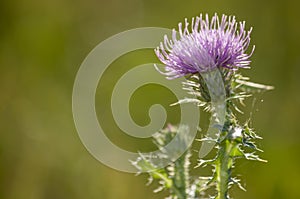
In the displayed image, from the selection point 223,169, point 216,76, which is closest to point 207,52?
point 216,76

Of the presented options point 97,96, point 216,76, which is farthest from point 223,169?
point 97,96

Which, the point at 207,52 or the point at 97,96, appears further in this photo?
the point at 97,96

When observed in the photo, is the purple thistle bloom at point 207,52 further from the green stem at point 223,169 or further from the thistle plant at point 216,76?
the green stem at point 223,169

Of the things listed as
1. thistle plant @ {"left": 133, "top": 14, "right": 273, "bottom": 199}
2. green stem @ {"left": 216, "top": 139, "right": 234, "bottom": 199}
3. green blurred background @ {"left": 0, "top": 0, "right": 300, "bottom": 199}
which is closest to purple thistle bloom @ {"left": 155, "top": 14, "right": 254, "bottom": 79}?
thistle plant @ {"left": 133, "top": 14, "right": 273, "bottom": 199}

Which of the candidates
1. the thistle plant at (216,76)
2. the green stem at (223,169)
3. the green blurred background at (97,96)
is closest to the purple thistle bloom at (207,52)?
the thistle plant at (216,76)

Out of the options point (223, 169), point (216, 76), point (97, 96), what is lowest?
point (223, 169)

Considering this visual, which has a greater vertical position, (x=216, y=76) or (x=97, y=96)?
(x=97, y=96)

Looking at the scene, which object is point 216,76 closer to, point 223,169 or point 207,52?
point 207,52

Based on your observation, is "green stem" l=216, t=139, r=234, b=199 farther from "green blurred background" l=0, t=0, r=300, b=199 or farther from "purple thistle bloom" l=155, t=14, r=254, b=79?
"green blurred background" l=0, t=0, r=300, b=199
